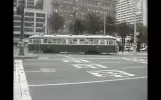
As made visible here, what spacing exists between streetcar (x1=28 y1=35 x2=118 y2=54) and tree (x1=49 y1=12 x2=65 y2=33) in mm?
10346

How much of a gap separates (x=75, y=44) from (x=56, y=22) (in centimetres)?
1308

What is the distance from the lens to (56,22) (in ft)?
132

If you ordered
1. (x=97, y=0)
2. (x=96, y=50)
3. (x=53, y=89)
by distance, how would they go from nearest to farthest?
(x=53, y=89) → (x=97, y=0) → (x=96, y=50)

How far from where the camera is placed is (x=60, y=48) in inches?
1113

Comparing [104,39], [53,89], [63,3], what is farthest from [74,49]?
[53,89]

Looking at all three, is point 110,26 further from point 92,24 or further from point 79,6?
point 79,6

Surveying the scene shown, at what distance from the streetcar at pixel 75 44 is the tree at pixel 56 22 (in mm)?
10346

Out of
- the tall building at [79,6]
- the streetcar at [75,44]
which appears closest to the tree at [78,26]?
the tall building at [79,6]

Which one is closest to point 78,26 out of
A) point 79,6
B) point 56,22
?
point 56,22

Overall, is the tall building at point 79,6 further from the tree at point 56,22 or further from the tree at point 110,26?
the tree at point 110,26

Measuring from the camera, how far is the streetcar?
91.8 feet
